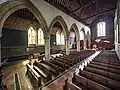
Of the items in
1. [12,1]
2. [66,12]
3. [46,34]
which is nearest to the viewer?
[12,1]

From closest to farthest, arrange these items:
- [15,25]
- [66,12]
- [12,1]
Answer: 1. [12,1]
2. [15,25]
3. [66,12]

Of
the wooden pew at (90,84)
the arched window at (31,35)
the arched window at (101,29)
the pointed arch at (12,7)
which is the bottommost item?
the wooden pew at (90,84)

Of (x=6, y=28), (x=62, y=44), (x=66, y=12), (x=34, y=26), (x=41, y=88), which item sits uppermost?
(x=66, y=12)

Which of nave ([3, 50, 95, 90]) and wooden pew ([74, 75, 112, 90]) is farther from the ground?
wooden pew ([74, 75, 112, 90])

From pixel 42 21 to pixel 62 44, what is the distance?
8609mm

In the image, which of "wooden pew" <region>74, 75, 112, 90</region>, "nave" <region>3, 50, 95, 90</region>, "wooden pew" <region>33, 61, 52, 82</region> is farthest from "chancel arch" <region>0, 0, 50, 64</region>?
"wooden pew" <region>74, 75, 112, 90</region>

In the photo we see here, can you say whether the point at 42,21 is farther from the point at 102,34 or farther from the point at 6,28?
the point at 102,34

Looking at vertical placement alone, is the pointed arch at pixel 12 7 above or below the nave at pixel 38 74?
above

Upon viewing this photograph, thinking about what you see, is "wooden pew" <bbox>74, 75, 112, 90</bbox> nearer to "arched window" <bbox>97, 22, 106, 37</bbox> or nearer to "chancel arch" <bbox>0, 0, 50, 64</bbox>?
"chancel arch" <bbox>0, 0, 50, 64</bbox>

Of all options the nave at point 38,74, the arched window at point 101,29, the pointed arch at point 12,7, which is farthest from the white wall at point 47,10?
the arched window at point 101,29

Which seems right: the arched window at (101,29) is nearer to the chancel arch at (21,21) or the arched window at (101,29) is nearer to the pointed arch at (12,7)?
the chancel arch at (21,21)

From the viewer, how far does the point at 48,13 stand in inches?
291

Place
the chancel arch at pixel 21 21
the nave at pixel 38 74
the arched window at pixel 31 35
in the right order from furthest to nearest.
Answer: the arched window at pixel 31 35 < the chancel arch at pixel 21 21 < the nave at pixel 38 74

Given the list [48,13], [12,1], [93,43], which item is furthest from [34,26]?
[93,43]
